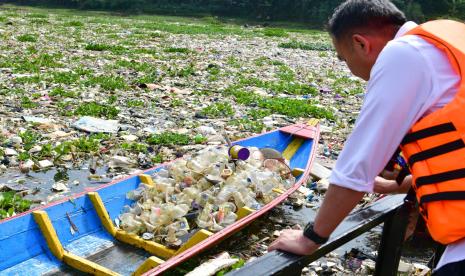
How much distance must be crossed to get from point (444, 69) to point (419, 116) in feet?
0.61

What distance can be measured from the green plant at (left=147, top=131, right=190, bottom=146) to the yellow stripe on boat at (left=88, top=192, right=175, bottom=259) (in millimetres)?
3411

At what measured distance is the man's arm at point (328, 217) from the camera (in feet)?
6.38

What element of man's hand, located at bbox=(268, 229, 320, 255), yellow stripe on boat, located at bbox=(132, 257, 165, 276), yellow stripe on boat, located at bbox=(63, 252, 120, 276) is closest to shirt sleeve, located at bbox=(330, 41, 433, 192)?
man's hand, located at bbox=(268, 229, 320, 255)

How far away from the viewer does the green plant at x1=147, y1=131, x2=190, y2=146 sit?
28.0ft

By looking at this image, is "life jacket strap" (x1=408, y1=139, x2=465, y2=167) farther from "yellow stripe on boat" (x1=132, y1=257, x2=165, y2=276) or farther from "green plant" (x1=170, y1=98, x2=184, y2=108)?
"green plant" (x1=170, y1=98, x2=184, y2=108)

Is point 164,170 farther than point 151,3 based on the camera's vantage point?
No

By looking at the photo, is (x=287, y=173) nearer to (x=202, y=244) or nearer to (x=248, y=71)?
(x=202, y=244)

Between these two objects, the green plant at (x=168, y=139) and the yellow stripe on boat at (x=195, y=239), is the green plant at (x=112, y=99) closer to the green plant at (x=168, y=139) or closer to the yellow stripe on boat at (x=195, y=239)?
the green plant at (x=168, y=139)

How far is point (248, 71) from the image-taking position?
16.2 meters

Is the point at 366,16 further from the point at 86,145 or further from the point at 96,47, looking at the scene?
the point at 96,47

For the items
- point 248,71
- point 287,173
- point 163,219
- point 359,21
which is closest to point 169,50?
point 248,71

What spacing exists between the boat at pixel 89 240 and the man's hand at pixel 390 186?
188 centimetres

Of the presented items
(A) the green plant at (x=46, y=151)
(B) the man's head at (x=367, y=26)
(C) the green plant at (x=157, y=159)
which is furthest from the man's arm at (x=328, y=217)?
(A) the green plant at (x=46, y=151)

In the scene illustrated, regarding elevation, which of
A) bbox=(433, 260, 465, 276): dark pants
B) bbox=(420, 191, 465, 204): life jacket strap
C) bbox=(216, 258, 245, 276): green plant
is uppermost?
bbox=(420, 191, 465, 204): life jacket strap
